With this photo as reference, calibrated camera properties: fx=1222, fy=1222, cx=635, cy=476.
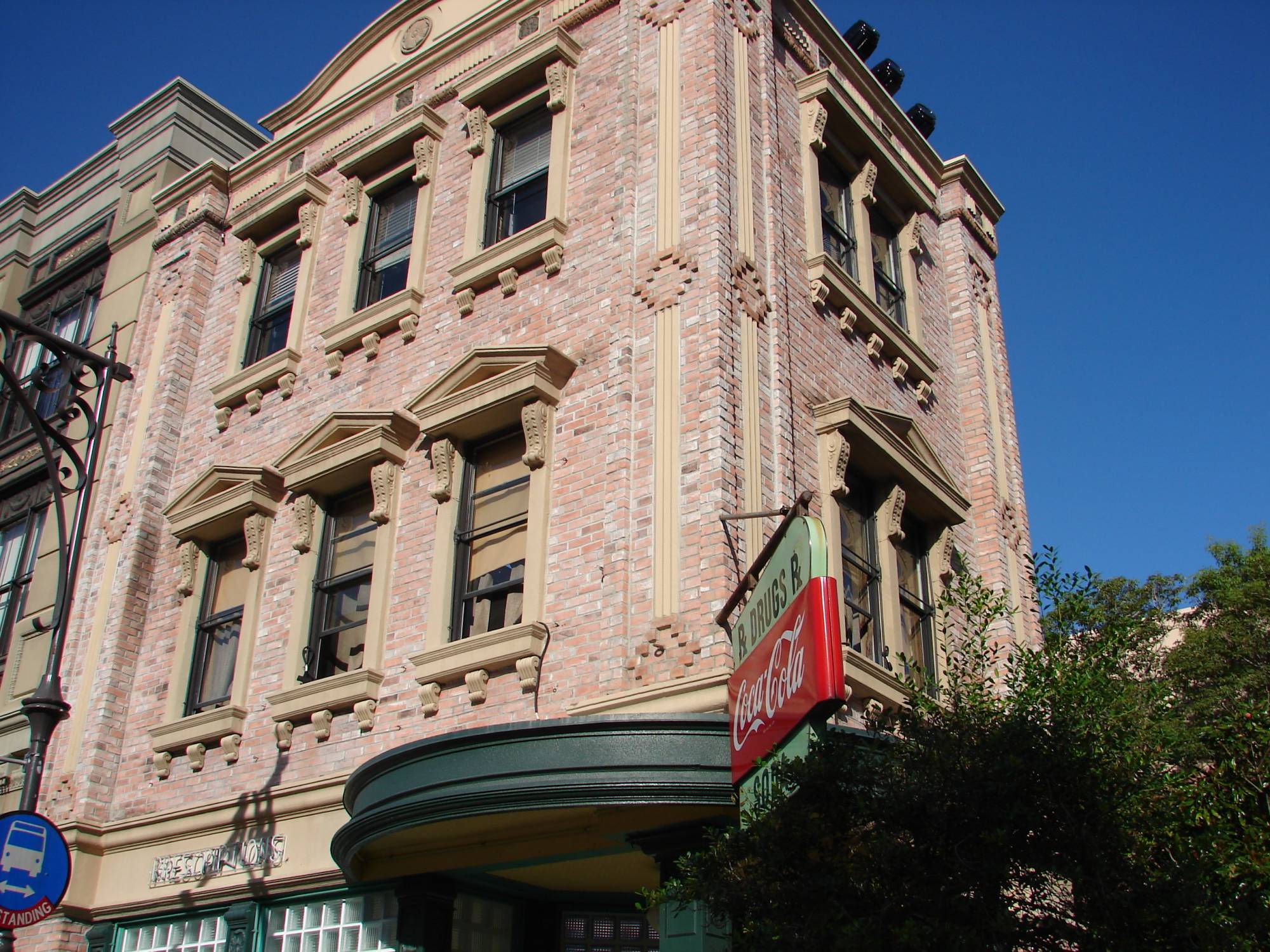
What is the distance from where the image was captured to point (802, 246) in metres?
12.2

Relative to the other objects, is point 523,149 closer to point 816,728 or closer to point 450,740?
point 450,740

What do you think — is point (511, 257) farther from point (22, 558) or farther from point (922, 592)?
point (22, 558)

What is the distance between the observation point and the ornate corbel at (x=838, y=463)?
1078 cm

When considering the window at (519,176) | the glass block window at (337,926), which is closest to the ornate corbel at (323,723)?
the glass block window at (337,926)

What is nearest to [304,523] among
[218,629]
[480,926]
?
[218,629]

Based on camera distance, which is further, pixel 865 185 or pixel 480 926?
pixel 865 185

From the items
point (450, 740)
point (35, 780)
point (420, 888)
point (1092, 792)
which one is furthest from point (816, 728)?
point (35, 780)

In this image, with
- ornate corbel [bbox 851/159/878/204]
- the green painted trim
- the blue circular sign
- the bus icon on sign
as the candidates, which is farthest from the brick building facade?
the bus icon on sign

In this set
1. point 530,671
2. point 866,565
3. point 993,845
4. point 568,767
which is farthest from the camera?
point 866,565

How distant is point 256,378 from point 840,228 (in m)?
6.93

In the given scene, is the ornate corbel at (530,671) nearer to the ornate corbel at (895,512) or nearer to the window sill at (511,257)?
the ornate corbel at (895,512)

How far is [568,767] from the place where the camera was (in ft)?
26.1

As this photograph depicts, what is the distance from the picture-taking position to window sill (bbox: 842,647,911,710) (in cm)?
962

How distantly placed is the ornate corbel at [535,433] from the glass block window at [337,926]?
386cm
